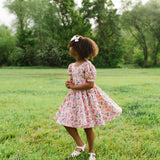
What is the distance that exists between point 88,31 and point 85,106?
1269 inches

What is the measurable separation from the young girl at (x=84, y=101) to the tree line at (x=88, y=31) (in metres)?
29.5

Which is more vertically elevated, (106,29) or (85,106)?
(106,29)

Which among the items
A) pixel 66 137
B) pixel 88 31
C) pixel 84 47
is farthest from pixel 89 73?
pixel 88 31

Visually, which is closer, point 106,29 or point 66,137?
point 66,137

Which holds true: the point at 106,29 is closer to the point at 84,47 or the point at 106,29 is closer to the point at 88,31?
the point at 88,31

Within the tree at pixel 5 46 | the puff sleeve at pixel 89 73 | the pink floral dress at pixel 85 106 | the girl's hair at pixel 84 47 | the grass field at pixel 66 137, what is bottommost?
the grass field at pixel 66 137

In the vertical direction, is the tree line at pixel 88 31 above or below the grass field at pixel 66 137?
above

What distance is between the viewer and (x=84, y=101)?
2.19m

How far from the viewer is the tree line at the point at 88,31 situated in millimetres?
31688

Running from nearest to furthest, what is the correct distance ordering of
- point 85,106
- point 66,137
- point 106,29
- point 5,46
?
point 85,106, point 66,137, point 106,29, point 5,46

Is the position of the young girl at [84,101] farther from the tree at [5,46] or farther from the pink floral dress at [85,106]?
the tree at [5,46]

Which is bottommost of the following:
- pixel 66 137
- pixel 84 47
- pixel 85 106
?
pixel 66 137

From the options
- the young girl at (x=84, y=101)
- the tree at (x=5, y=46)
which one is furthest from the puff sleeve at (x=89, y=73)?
the tree at (x=5, y=46)

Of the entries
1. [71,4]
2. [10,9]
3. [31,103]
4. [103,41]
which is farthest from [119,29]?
[31,103]
